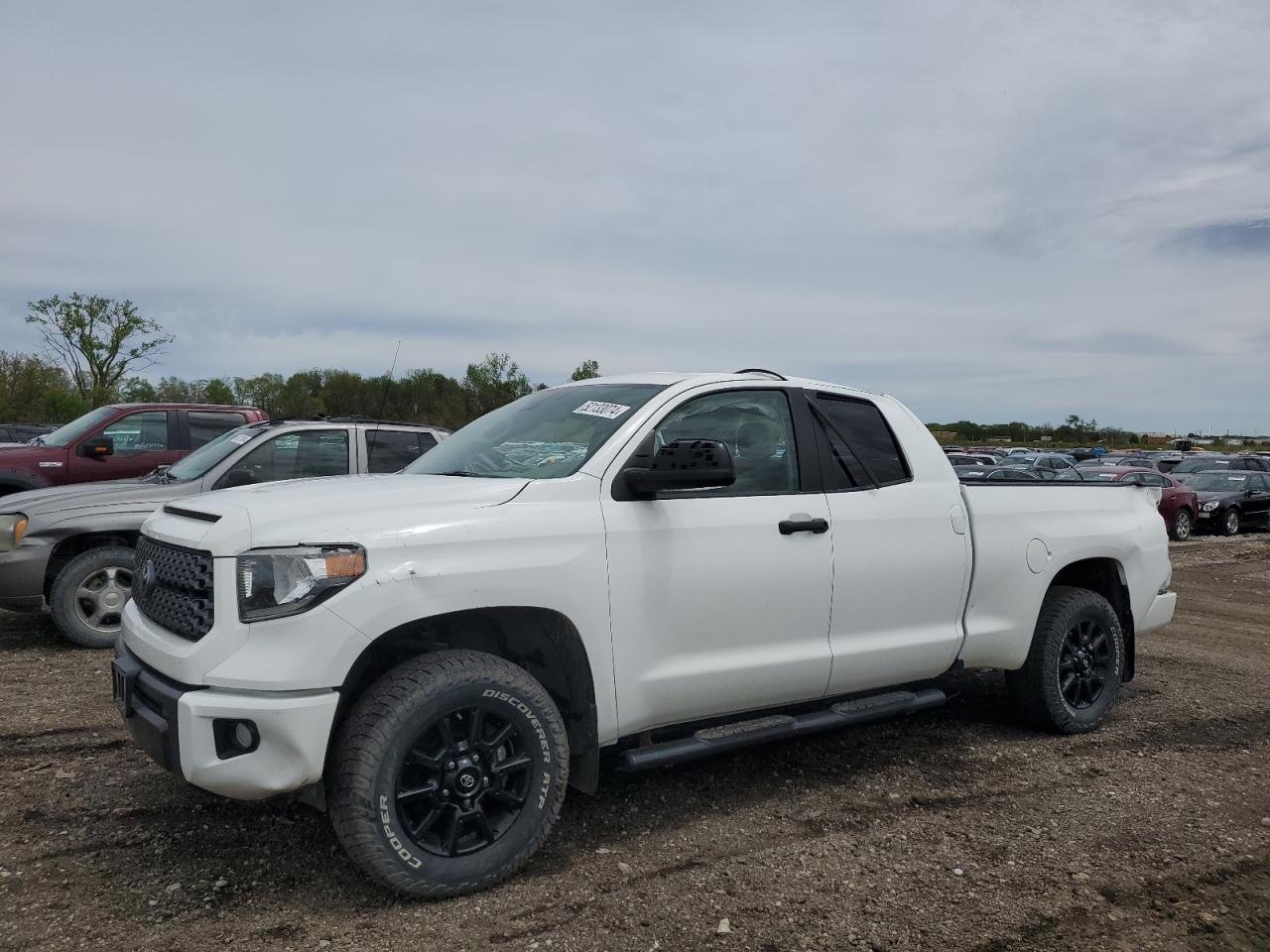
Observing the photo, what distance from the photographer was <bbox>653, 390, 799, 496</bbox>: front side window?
405cm

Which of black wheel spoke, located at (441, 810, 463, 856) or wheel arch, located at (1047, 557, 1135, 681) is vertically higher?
wheel arch, located at (1047, 557, 1135, 681)

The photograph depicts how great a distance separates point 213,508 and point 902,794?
315 cm

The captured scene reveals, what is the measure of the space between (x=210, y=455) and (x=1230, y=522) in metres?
21.0

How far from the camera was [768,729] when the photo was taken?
3.92 meters

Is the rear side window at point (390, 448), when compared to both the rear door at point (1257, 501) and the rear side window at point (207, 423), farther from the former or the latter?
the rear door at point (1257, 501)

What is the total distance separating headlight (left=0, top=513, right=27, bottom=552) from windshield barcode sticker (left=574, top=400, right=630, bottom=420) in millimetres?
4771

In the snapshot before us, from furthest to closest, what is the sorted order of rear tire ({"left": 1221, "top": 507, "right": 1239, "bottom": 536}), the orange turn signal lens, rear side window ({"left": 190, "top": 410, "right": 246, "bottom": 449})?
rear tire ({"left": 1221, "top": 507, "right": 1239, "bottom": 536}), rear side window ({"left": 190, "top": 410, "right": 246, "bottom": 449}), the orange turn signal lens

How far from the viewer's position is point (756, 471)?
414 centimetres

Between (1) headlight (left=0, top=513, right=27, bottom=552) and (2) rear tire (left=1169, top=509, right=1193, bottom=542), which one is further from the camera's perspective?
(2) rear tire (left=1169, top=509, right=1193, bottom=542)

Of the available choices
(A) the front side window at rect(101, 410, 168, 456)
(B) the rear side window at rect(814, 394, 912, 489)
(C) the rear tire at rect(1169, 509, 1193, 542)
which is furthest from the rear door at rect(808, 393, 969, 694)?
(C) the rear tire at rect(1169, 509, 1193, 542)

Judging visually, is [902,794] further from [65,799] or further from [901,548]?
[65,799]

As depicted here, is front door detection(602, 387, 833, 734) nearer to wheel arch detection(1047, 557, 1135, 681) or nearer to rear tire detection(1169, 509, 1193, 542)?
wheel arch detection(1047, 557, 1135, 681)

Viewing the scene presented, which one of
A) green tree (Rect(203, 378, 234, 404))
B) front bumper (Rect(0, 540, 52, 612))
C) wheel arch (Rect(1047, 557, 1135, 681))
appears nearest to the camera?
wheel arch (Rect(1047, 557, 1135, 681))

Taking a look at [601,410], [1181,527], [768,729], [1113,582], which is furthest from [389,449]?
[1181,527]
